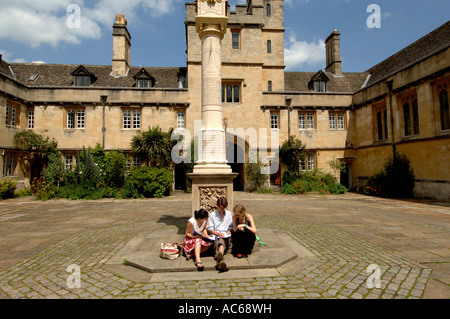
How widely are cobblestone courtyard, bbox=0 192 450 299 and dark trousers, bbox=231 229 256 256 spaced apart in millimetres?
763

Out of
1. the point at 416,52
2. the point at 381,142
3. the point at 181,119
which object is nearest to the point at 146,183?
the point at 181,119

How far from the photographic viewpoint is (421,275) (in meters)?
4.25

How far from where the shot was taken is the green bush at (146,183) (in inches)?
667

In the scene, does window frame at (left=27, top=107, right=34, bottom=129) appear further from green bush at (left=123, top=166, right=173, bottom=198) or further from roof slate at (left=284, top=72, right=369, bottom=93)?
roof slate at (left=284, top=72, right=369, bottom=93)

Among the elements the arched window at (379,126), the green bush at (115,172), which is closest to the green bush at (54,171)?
the green bush at (115,172)

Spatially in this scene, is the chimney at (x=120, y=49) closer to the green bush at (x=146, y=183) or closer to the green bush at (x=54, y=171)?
the green bush at (x=54, y=171)

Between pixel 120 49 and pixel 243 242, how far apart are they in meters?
23.8

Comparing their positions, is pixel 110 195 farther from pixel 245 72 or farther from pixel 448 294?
pixel 448 294

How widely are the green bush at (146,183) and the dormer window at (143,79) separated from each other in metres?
7.96

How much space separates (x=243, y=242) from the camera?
5.11 metres

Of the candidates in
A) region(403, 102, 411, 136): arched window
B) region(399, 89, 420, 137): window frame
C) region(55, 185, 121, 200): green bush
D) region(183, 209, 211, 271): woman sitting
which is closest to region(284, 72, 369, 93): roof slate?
region(399, 89, 420, 137): window frame

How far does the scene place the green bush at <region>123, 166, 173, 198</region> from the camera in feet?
55.6
